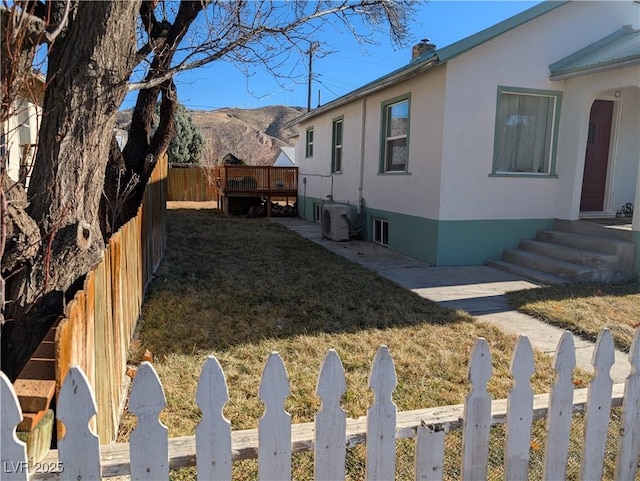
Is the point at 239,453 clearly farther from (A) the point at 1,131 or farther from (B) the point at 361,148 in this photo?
(B) the point at 361,148

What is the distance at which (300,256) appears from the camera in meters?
9.07

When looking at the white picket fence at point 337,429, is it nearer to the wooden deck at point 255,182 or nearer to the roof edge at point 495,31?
the roof edge at point 495,31

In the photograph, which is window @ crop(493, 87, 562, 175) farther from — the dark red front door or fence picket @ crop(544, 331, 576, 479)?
fence picket @ crop(544, 331, 576, 479)

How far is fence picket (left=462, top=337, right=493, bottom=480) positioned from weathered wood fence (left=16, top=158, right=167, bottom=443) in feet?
5.25

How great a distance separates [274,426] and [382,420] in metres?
0.42

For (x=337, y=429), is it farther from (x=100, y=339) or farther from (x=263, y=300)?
(x=263, y=300)

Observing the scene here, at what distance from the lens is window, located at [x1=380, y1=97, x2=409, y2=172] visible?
962cm

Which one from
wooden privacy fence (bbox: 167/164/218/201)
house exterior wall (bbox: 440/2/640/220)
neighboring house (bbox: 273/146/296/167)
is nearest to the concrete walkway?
house exterior wall (bbox: 440/2/640/220)

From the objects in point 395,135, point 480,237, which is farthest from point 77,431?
point 395,135

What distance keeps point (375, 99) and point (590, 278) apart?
19.6 ft

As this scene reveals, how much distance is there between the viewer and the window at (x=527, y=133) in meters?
8.28

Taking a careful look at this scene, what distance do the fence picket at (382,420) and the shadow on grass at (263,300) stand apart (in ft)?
8.45

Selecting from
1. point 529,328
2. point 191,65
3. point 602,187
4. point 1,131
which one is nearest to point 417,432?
point 1,131

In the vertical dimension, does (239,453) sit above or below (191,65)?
below
